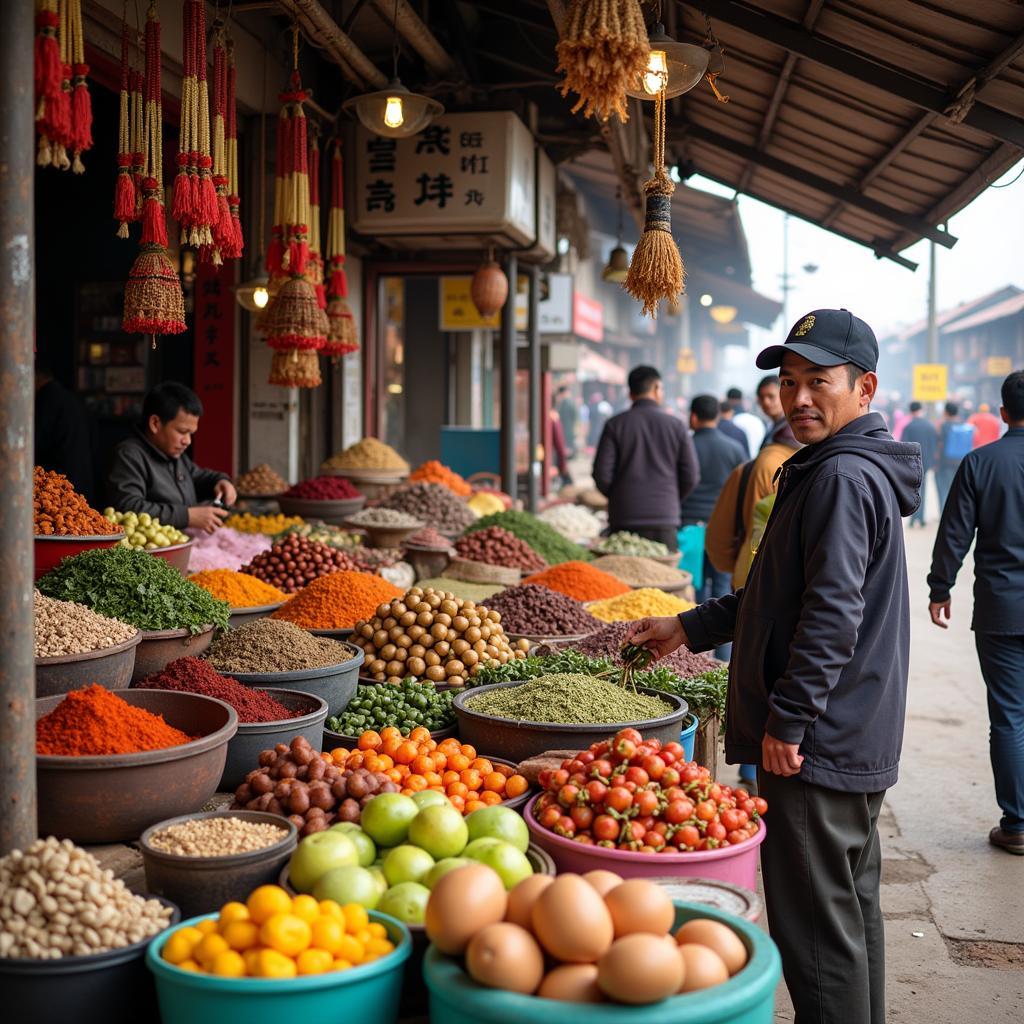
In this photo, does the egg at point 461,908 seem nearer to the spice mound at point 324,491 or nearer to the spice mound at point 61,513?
the spice mound at point 61,513

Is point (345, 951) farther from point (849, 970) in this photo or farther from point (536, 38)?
point (536, 38)

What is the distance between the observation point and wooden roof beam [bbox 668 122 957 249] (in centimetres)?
664

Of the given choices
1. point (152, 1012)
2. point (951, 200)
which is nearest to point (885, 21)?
point (951, 200)

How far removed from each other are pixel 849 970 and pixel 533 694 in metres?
1.02

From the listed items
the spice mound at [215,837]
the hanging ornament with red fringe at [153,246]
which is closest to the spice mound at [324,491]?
the hanging ornament with red fringe at [153,246]

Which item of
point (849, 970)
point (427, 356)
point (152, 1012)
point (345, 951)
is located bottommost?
point (849, 970)

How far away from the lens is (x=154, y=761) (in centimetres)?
208

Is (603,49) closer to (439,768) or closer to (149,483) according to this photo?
(439,768)

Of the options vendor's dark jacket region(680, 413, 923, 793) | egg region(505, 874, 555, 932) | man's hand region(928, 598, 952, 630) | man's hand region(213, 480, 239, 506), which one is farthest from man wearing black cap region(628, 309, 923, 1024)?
man's hand region(213, 480, 239, 506)

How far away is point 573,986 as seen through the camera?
1.45m

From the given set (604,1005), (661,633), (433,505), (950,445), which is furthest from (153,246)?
(950,445)

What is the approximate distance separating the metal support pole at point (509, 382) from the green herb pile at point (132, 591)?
5239mm

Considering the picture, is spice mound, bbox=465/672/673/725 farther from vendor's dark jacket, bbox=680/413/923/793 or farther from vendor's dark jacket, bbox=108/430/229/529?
vendor's dark jacket, bbox=108/430/229/529

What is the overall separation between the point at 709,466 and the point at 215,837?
6521 mm
